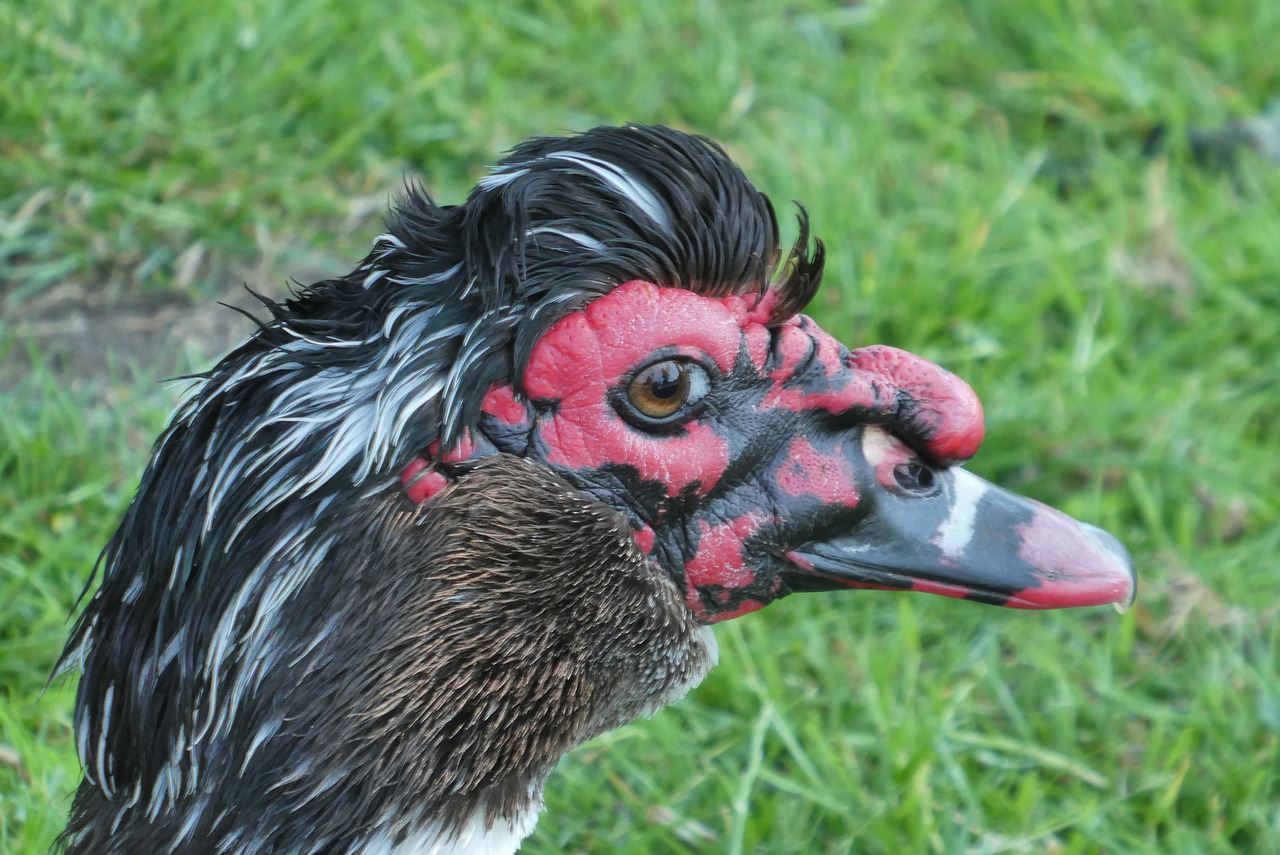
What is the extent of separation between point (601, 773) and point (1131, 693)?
1110 mm

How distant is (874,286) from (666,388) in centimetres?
213

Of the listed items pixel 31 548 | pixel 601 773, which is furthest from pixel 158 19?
pixel 601 773

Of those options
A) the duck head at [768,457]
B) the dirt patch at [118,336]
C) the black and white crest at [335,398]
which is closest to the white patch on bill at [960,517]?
the duck head at [768,457]

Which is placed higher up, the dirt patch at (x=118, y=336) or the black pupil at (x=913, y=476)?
the black pupil at (x=913, y=476)

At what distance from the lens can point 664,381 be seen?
1.75m

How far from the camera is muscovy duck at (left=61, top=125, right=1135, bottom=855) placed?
65.6 inches

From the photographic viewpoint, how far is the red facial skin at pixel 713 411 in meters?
1.72

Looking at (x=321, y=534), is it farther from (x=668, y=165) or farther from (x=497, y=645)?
(x=668, y=165)

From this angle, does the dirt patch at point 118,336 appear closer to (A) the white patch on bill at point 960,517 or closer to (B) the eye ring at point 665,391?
(B) the eye ring at point 665,391

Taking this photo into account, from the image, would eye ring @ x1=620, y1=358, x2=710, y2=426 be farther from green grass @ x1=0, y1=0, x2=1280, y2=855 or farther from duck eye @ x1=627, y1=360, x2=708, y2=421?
green grass @ x1=0, y1=0, x2=1280, y2=855

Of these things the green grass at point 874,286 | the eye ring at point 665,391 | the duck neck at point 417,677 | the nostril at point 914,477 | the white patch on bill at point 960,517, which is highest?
the eye ring at point 665,391

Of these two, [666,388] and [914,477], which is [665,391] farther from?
[914,477]

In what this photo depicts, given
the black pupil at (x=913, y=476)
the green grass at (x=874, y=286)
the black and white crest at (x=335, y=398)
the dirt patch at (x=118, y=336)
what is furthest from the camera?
the dirt patch at (x=118, y=336)

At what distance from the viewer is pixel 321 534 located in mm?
1657
